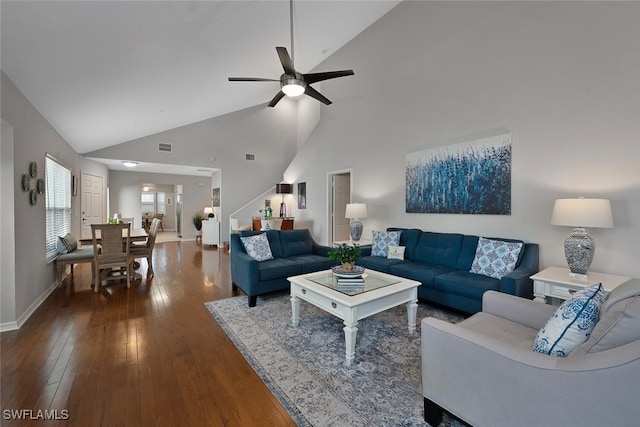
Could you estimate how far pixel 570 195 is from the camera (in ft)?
10.1

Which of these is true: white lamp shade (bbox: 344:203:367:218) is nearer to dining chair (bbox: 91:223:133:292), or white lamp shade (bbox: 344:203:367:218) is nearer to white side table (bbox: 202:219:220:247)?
dining chair (bbox: 91:223:133:292)

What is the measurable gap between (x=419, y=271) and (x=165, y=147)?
7473 millimetres

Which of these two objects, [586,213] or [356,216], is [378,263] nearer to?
[356,216]

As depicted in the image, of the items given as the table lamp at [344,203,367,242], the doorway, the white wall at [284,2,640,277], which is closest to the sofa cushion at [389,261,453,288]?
the white wall at [284,2,640,277]

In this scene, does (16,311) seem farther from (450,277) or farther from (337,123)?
(337,123)

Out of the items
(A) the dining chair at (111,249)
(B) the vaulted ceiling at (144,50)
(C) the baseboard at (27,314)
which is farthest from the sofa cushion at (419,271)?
(C) the baseboard at (27,314)

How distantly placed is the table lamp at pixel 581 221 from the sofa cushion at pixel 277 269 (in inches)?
118

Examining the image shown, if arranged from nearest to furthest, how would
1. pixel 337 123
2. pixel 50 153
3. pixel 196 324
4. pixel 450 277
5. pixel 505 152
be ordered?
pixel 196 324, pixel 450 277, pixel 505 152, pixel 50 153, pixel 337 123

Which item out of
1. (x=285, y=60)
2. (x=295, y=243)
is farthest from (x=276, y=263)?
(x=285, y=60)

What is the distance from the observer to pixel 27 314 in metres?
3.07

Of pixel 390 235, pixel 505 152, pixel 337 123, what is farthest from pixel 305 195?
pixel 505 152

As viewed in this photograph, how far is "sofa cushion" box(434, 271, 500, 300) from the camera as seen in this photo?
2.93 m

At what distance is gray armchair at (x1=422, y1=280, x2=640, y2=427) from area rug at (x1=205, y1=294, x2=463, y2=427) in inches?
13.1

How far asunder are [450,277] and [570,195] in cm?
160
